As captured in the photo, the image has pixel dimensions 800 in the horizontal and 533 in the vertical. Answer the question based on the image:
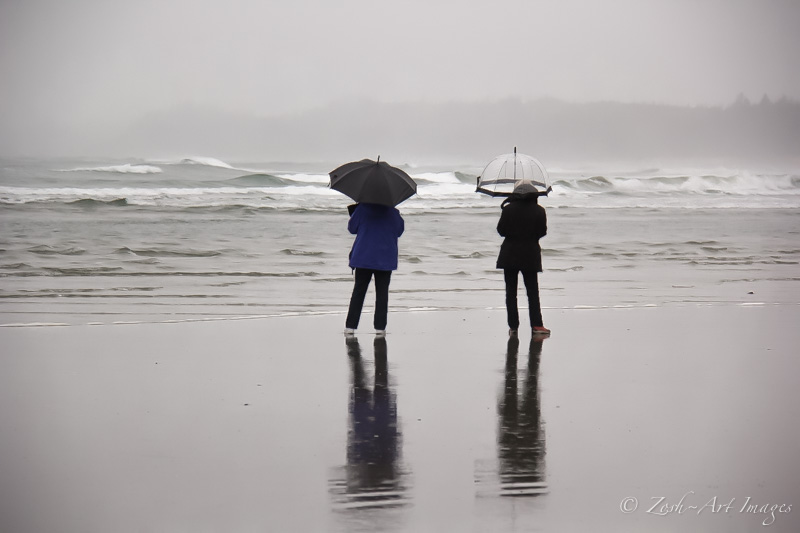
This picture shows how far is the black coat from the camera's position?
357 inches

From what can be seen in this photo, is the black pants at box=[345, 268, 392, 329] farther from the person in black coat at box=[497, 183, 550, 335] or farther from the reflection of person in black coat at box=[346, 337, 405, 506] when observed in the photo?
the reflection of person in black coat at box=[346, 337, 405, 506]

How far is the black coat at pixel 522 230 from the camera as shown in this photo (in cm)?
908

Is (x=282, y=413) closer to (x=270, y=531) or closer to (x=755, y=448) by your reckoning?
(x=270, y=531)

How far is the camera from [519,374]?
695 centimetres

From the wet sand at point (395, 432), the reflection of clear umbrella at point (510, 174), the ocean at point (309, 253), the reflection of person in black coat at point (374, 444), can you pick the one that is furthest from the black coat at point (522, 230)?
the reflection of person in black coat at point (374, 444)

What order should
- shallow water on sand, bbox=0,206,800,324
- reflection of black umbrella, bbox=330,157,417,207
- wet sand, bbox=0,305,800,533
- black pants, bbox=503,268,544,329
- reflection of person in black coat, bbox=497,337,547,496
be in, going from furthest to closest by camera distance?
shallow water on sand, bbox=0,206,800,324
black pants, bbox=503,268,544,329
reflection of black umbrella, bbox=330,157,417,207
reflection of person in black coat, bbox=497,337,547,496
wet sand, bbox=0,305,800,533

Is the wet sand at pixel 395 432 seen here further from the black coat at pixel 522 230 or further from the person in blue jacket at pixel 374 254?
the black coat at pixel 522 230

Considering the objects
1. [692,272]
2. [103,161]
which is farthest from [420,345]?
[103,161]

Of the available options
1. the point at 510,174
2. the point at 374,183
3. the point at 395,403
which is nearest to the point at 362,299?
the point at 374,183

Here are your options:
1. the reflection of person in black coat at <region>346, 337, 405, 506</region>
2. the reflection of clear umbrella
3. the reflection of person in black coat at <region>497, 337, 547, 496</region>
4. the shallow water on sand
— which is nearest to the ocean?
the shallow water on sand

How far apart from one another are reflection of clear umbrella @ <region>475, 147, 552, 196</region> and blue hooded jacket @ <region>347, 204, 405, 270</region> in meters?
1.29

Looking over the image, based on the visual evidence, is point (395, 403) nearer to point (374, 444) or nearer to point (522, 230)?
point (374, 444)

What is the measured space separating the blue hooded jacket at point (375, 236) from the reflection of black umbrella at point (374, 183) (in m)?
0.17

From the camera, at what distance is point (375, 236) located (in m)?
8.94
